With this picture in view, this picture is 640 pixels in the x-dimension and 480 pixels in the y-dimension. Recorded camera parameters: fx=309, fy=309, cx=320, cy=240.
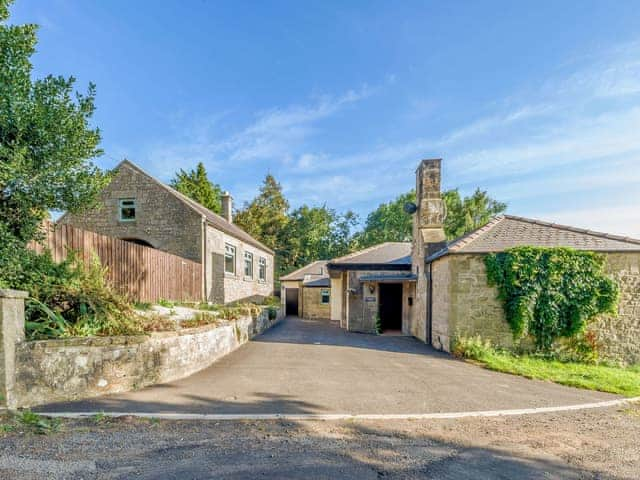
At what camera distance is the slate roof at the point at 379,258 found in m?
15.0

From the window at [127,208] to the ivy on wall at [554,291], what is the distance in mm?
16457

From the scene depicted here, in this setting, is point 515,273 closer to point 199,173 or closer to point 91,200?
point 91,200

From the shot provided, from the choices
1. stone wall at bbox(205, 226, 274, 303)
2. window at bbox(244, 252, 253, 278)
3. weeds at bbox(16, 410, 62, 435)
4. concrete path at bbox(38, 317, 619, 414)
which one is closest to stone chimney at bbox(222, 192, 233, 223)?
stone wall at bbox(205, 226, 274, 303)

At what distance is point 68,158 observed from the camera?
19.0 ft

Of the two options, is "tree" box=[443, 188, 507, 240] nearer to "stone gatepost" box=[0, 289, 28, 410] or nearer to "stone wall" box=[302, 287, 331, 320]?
"stone wall" box=[302, 287, 331, 320]

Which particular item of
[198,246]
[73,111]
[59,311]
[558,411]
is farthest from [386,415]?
[198,246]

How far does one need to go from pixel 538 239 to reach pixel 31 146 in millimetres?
13073

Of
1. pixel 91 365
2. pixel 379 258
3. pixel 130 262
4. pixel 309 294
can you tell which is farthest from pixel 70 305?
pixel 309 294

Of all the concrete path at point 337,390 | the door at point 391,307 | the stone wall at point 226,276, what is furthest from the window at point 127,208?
the door at point 391,307

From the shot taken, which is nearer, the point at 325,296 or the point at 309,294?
the point at 325,296

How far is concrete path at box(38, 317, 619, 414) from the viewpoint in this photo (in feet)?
16.1

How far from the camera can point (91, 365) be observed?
5.11 meters

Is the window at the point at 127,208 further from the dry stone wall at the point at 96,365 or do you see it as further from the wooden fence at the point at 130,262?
the dry stone wall at the point at 96,365

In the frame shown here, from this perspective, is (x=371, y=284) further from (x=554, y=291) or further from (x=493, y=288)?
(x=554, y=291)
